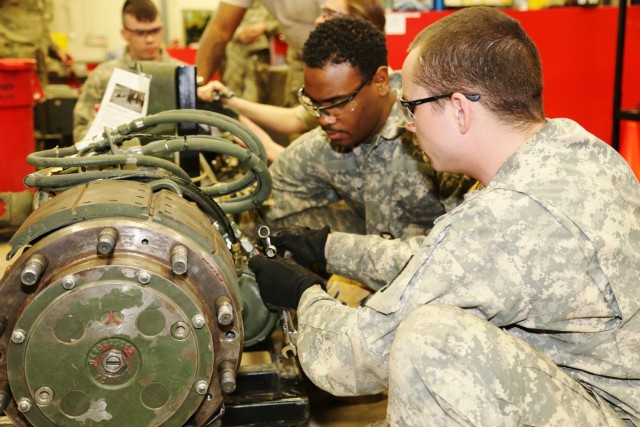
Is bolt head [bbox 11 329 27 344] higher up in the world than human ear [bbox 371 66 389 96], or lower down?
lower down

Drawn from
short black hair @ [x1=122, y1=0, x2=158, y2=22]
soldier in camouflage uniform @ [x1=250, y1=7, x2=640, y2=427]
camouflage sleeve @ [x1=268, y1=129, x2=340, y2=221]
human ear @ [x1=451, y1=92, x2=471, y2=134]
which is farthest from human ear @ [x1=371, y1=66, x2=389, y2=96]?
short black hair @ [x1=122, y1=0, x2=158, y2=22]

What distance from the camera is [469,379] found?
150cm

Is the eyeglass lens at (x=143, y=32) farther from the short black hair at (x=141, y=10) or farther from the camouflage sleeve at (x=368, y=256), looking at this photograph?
the camouflage sleeve at (x=368, y=256)

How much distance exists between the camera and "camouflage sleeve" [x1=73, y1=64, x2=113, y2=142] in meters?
4.33

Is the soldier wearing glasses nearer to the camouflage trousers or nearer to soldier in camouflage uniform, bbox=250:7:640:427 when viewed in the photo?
soldier in camouflage uniform, bbox=250:7:640:427

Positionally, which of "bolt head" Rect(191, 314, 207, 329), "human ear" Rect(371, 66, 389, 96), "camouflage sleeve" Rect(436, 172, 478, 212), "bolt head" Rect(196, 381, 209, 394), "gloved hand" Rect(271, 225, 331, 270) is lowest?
"bolt head" Rect(196, 381, 209, 394)

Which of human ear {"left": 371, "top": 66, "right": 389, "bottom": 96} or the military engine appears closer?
the military engine

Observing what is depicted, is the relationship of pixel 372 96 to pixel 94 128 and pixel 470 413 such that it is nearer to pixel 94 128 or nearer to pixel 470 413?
pixel 94 128

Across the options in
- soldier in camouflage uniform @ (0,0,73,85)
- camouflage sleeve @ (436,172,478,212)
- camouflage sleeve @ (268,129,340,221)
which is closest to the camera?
camouflage sleeve @ (436,172,478,212)

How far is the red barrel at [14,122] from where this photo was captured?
425 centimetres

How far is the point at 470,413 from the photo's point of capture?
4.90 feet

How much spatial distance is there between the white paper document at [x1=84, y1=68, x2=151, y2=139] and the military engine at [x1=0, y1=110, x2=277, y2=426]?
735 millimetres

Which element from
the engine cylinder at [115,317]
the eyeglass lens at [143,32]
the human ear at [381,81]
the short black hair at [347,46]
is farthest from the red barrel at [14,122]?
the engine cylinder at [115,317]

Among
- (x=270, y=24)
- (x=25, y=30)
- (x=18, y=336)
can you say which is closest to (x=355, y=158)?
(x=18, y=336)
